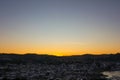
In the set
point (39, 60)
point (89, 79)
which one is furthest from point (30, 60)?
point (89, 79)

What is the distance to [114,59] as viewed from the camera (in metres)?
199

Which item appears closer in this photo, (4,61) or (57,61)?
(4,61)

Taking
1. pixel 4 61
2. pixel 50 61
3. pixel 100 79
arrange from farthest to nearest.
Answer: pixel 50 61
pixel 4 61
pixel 100 79

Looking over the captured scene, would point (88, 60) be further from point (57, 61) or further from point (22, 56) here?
point (22, 56)

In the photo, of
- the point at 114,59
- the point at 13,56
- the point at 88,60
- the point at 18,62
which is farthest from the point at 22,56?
the point at 114,59

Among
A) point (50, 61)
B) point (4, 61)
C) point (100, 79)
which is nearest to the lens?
point (100, 79)

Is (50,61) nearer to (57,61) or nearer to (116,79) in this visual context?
(57,61)

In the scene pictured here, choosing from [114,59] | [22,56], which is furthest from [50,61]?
[114,59]

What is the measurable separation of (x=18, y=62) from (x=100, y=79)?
122058 millimetres

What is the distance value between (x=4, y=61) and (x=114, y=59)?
9234 centimetres

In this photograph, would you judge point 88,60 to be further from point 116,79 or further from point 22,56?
point 116,79

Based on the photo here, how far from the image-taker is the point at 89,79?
65.4 metres

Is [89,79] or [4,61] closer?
[89,79]

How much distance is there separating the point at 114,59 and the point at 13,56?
86571 mm
